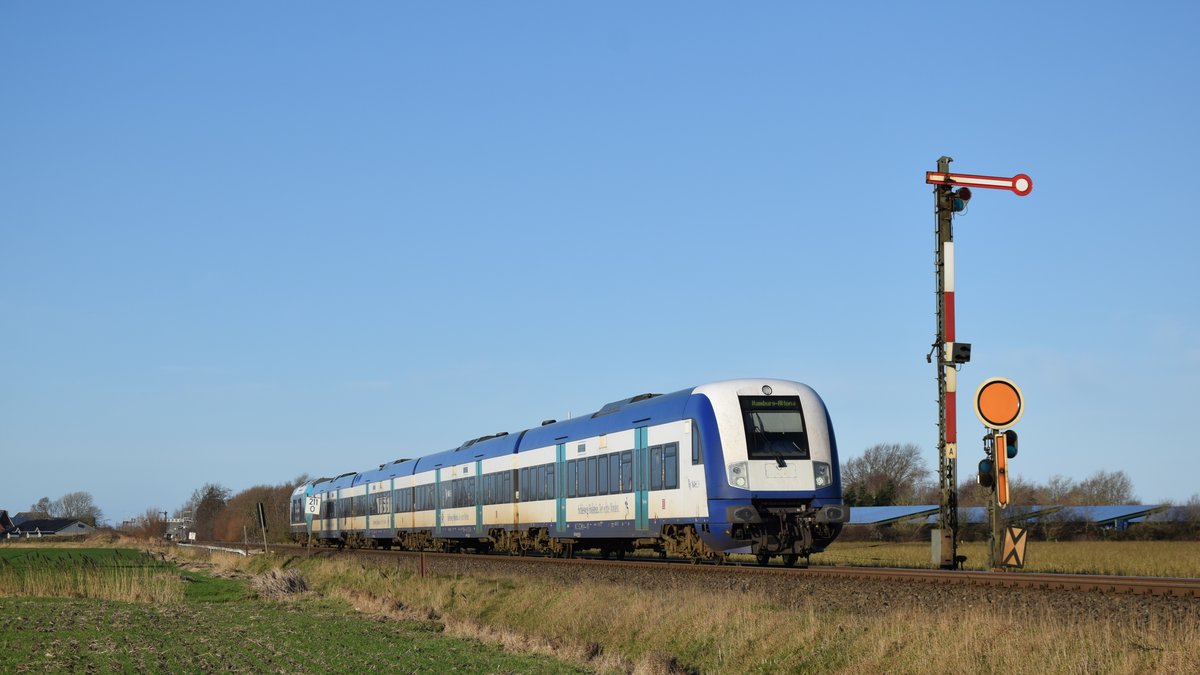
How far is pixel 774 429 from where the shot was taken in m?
24.6

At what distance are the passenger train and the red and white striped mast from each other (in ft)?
6.51

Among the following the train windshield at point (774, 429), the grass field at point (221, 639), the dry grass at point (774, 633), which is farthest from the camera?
the train windshield at point (774, 429)

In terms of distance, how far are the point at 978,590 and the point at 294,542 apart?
68.1 m

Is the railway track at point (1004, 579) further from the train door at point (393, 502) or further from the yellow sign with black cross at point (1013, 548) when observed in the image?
the train door at point (393, 502)

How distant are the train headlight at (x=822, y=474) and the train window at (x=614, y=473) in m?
5.71

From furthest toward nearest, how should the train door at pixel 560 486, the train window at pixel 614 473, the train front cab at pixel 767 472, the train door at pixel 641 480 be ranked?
1. the train door at pixel 560 486
2. the train window at pixel 614 473
3. the train door at pixel 641 480
4. the train front cab at pixel 767 472

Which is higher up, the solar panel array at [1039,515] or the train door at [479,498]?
the train door at [479,498]

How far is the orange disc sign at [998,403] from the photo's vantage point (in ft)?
69.6

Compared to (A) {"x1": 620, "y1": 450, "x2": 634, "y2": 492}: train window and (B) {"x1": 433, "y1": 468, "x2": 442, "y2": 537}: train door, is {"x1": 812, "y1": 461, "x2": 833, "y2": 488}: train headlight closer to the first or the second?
(A) {"x1": 620, "y1": 450, "x2": 634, "y2": 492}: train window

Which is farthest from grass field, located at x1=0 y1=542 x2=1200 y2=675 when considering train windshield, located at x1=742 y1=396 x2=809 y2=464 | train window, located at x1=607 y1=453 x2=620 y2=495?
train windshield, located at x1=742 y1=396 x2=809 y2=464

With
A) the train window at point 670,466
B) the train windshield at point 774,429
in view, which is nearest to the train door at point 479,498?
the train window at point 670,466

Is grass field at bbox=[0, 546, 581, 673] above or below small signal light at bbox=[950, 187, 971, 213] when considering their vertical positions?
below

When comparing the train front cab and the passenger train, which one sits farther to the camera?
the passenger train

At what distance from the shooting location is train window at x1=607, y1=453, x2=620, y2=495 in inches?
1133
